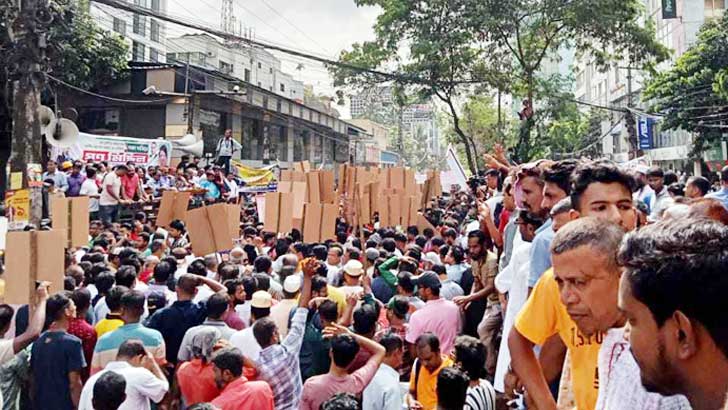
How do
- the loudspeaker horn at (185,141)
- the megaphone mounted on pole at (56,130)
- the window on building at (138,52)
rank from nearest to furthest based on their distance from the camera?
the megaphone mounted on pole at (56,130), the loudspeaker horn at (185,141), the window on building at (138,52)

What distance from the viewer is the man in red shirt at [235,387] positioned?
363cm

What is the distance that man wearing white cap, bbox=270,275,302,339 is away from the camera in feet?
16.1

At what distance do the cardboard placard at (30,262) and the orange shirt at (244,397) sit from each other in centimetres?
185

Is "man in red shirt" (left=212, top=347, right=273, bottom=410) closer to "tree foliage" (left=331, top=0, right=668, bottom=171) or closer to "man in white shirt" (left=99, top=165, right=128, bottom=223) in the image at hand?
"man in white shirt" (left=99, top=165, right=128, bottom=223)

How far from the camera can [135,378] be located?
12.3 feet

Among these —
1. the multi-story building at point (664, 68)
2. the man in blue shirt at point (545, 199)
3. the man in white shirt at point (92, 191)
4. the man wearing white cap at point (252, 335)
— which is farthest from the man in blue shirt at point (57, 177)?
the multi-story building at point (664, 68)

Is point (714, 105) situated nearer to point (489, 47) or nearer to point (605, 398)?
point (489, 47)

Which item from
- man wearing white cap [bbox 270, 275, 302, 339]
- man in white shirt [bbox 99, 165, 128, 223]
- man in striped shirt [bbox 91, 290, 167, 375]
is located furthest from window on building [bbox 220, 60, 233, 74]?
man in striped shirt [bbox 91, 290, 167, 375]

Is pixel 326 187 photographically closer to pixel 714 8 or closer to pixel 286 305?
pixel 286 305

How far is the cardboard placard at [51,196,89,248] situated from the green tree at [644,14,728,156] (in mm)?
22449

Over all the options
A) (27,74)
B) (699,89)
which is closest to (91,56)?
(27,74)

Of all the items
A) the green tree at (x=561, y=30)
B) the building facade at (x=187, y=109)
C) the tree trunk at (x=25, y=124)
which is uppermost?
the green tree at (x=561, y=30)

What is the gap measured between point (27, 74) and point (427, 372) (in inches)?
277

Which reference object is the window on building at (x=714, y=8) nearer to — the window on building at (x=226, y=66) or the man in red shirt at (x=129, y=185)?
the window on building at (x=226, y=66)
